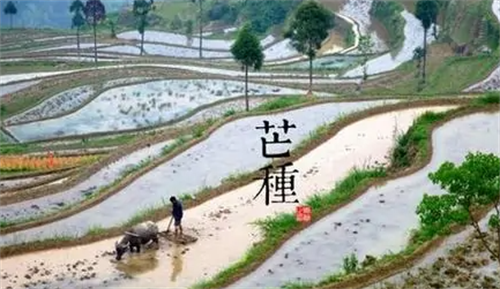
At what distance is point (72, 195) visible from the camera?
98.3 feet

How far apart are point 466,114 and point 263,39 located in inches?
2712

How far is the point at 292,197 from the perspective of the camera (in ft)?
79.2

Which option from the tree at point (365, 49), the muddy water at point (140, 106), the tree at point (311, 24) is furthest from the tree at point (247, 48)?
the tree at point (365, 49)

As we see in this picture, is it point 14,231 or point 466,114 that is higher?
point 466,114

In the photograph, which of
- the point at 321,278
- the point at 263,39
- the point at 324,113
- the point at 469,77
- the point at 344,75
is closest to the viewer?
the point at 321,278

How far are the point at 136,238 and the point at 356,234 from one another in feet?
16.8

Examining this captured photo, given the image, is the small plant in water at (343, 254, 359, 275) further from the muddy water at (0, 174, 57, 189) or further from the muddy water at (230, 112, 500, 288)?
the muddy water at (0, 174, 57, 189)

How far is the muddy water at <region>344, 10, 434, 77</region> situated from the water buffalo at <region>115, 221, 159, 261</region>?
165 feet

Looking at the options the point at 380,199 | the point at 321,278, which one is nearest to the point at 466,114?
the point at 380,199

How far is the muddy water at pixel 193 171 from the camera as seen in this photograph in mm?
24422

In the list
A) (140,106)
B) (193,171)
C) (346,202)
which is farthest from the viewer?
(140,106)

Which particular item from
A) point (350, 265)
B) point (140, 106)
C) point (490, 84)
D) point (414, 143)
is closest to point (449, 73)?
point (490, 84)

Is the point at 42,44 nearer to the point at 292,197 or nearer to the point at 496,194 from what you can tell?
the point at 292,197

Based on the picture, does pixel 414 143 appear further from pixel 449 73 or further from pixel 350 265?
pixel 449 73
